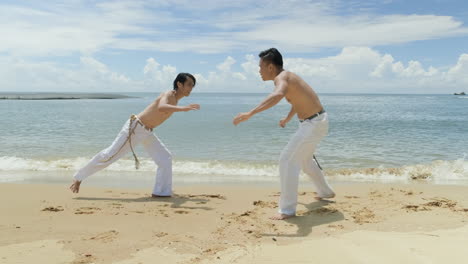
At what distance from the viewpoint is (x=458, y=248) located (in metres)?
3.25

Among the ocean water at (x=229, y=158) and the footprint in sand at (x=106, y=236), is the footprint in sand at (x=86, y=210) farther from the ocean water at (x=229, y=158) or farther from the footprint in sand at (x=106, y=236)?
the ocean water at (x=229, y=158)

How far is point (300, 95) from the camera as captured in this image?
4.49 metres

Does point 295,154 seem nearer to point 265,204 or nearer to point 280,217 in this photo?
point 280,217

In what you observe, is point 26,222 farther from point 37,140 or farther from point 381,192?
point 37,140

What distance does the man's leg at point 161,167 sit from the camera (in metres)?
5.93

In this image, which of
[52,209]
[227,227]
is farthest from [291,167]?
[52,209]

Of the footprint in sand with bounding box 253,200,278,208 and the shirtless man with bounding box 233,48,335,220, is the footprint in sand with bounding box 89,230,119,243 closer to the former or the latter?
the shirtless man with bounding box 233,48,335,220

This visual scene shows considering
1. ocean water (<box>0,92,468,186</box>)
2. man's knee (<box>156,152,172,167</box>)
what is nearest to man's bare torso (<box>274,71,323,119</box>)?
man's knee (<box>156,152,172,167</box>)

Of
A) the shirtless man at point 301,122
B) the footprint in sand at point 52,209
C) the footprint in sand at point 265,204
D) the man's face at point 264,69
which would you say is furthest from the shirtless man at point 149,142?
the shirtless man at point 301,122

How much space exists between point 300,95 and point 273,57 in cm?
52

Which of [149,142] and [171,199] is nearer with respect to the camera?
[171,199]

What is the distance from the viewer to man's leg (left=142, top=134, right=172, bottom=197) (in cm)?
593

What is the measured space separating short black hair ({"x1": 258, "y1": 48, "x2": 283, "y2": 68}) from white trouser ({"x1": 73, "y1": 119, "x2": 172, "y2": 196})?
2302mm

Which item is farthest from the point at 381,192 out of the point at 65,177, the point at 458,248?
the point at 65,177
